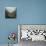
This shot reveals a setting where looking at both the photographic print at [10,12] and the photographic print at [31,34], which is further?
the photographic print at [10,12]

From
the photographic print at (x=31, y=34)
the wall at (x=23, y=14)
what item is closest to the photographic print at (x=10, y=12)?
the wall at (x=23, y=14)

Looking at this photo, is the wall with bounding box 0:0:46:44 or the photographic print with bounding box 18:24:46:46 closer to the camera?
the photographic print with bounding box 18:24:46:46

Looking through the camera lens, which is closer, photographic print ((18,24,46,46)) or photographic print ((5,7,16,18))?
photographic print ((18,24,46,46))

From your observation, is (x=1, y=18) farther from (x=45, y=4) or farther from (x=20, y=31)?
(x=45, y=4)

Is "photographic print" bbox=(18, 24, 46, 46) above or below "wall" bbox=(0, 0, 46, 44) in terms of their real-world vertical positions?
below

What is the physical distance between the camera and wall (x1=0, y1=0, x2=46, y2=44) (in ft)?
11.5

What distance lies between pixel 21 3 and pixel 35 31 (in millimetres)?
919

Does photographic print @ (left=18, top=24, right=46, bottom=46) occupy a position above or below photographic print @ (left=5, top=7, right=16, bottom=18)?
below

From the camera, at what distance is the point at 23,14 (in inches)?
139

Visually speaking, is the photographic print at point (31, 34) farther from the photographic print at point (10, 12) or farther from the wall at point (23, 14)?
the photographic print at point (10, 12)

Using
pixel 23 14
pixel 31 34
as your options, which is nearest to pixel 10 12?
pixel 23 14

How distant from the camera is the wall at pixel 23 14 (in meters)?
3.52

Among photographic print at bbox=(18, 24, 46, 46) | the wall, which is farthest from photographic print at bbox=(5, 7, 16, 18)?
photographic print at bbox=(18, 24, 46, 46)

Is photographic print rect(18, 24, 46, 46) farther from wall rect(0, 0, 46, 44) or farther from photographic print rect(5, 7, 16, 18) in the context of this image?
photographic print rect(5, 7, 16, 18)
